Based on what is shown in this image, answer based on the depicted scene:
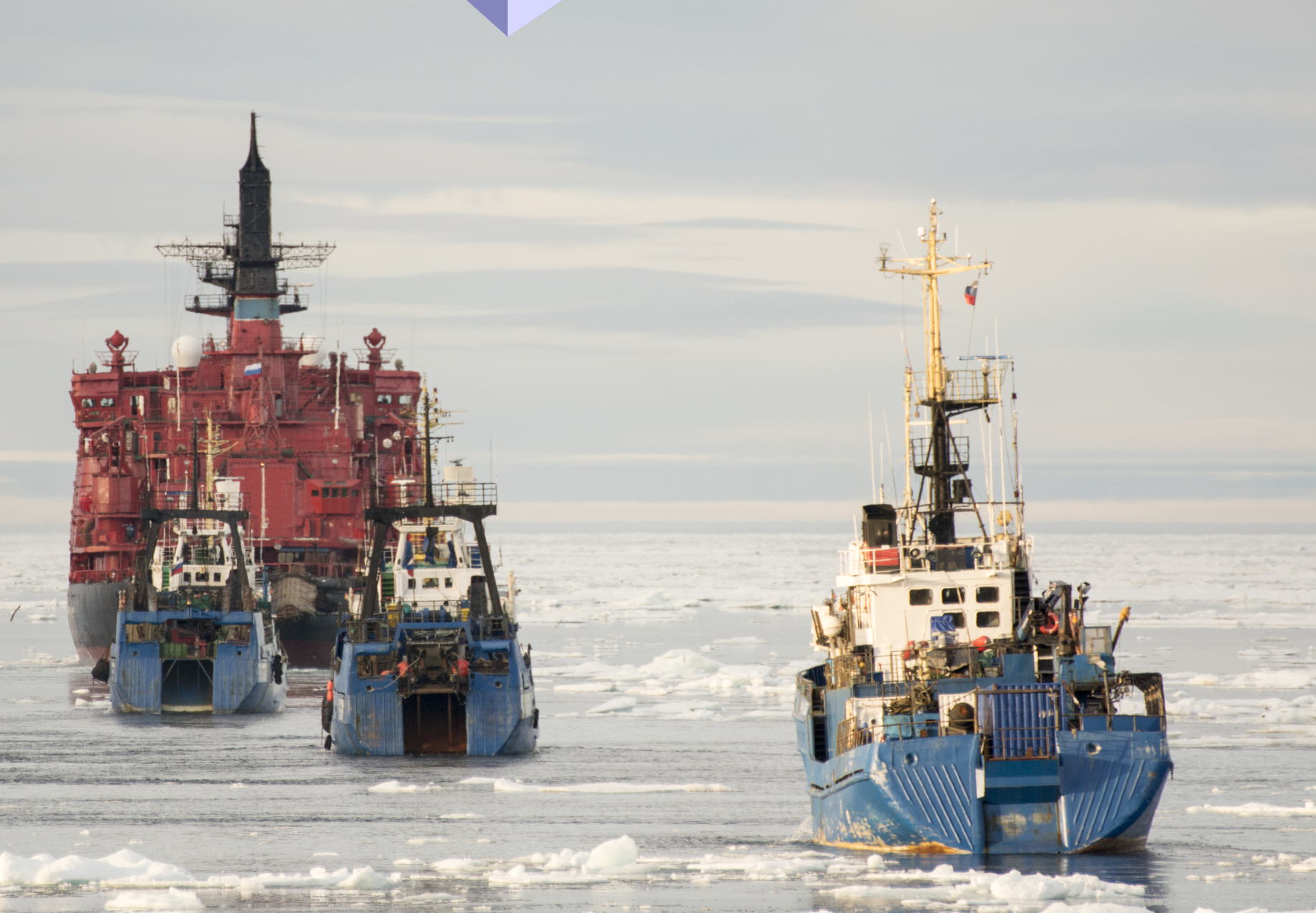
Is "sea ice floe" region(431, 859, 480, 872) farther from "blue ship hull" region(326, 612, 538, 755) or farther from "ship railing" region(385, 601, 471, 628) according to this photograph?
"ship railing" region(385, 601, 471, 628)

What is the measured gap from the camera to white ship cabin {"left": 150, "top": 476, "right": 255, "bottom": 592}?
5600 cm

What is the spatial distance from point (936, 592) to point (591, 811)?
287 inches

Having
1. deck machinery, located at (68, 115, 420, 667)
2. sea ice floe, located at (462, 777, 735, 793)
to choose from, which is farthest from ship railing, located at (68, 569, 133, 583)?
sea ice floe, located at (462, 777, 735, 793)

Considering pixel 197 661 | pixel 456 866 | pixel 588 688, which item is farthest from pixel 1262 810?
pixel 197 661

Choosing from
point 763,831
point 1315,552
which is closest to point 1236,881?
point 763,831

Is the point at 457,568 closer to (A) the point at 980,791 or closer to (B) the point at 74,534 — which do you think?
(A) the point at 980,791

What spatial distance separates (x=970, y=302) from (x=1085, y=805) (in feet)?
29.5

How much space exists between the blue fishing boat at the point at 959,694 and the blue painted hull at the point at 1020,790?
0.07ft

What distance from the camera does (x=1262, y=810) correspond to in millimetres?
29000

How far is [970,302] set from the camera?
28797 millimetres

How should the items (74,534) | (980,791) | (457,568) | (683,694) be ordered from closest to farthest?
(980,791) < (457,568) < (683,694) < (74,534)

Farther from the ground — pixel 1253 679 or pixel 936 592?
pixel 936 592

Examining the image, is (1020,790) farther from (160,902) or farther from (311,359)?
(311,359)

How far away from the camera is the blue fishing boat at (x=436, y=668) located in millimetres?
37688
